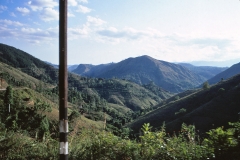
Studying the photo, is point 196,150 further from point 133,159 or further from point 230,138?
point 133,159

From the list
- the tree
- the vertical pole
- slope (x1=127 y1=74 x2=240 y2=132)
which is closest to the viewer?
the vertical pole

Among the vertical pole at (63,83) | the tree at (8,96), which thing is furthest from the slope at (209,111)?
the vertical pole at (63,83)

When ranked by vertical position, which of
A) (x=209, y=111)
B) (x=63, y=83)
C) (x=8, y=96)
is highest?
(x=63, y=83)

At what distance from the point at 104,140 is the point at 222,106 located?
65.0 meters

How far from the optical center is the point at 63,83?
355cm

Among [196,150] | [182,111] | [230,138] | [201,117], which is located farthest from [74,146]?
[182,111]

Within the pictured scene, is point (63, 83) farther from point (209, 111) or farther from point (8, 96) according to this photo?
point (8, 96)

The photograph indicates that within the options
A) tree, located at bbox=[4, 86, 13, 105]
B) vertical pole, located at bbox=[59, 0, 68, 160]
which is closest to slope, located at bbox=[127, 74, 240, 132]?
tree, located at bbox=[4, 86, 13, 105]

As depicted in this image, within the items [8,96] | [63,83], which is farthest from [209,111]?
[63,83]

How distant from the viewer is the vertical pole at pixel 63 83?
351 cm

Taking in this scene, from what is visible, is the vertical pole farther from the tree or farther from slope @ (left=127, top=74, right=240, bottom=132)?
the tree

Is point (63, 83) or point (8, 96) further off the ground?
point (63, 83)

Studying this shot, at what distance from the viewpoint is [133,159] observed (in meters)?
5.09

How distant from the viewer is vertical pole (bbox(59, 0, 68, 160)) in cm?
351
